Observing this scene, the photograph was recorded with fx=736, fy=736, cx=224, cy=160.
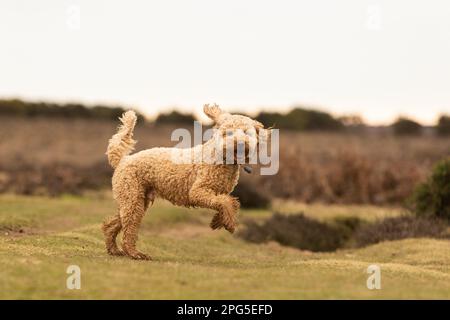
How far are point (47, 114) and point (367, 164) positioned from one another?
4967 cm

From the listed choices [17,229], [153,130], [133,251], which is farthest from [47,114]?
[133,251]

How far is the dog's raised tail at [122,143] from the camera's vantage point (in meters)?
13.6

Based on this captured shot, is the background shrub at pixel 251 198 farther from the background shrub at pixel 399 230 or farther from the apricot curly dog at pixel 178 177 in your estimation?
the apricot curly dog at pixel 178 177

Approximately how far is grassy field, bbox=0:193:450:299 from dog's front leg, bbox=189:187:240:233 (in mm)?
749

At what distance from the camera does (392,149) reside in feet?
198

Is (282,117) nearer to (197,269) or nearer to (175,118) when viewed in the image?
(175,118)

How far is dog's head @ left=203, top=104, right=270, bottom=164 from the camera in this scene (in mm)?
11953

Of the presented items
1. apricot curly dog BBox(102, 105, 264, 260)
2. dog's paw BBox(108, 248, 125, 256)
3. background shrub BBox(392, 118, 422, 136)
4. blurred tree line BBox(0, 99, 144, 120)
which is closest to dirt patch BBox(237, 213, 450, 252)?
dog's paw BBox(108, 248, 125, 256)

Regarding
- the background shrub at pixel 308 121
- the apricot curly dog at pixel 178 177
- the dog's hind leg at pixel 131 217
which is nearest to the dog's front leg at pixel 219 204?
the apricot curly dog at pixel 178 177

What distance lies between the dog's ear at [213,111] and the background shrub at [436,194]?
12122mm
